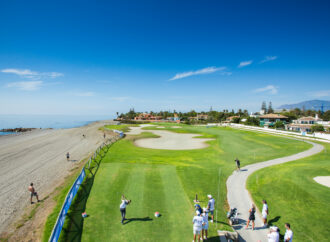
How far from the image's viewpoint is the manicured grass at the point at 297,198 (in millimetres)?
11586

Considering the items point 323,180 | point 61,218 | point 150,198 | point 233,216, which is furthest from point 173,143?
point 61,218

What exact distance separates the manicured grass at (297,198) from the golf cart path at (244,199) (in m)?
0.82

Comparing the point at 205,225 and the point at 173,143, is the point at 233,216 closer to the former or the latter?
the point at 205,225

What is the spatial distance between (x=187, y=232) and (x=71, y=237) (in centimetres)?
750

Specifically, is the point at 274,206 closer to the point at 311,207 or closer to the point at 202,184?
the point at 311,207

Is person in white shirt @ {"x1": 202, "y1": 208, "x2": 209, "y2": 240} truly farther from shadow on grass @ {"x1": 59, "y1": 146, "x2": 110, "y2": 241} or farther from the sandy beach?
the sandy beach

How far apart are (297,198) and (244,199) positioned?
432 centimetres

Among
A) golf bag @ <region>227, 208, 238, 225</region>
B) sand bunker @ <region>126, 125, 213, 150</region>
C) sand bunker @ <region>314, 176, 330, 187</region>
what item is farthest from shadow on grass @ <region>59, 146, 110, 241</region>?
sand bunker @ <region>126, 125, 213, 150</region>

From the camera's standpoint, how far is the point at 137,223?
1188cm

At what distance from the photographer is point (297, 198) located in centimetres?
1477

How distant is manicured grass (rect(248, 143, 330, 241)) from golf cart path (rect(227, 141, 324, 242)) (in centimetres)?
82

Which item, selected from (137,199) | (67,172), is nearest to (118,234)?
(137,199)

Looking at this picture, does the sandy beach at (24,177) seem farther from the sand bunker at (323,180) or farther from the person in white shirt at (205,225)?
the sand bunker at (323,180)

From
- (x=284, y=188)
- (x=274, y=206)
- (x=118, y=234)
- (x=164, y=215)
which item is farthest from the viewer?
(x=284, y=188)
